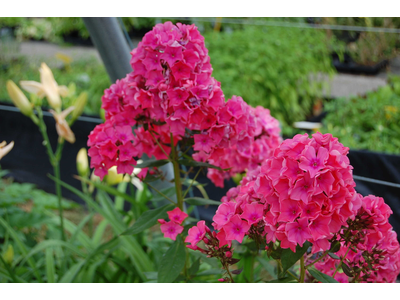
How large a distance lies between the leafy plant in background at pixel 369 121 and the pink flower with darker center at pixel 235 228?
1671 mm

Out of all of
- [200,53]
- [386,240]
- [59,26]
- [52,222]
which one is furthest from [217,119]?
[59,26]

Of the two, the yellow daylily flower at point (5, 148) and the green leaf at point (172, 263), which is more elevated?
the yellow daylily flower at point (5, 148)

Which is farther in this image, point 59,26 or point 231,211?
point 59,26

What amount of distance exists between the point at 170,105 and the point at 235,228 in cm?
26

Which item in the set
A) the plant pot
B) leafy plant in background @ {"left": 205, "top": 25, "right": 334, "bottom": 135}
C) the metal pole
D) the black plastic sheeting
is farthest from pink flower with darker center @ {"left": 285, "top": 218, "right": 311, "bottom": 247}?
the plant pot

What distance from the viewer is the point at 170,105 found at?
2.39 feet

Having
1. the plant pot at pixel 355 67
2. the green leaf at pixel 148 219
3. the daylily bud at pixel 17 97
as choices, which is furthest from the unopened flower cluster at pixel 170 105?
the plant pot at pixel 355 67

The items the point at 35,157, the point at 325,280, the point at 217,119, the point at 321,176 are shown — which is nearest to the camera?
the point at 321,176

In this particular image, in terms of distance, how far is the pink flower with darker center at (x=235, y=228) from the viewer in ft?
1.98

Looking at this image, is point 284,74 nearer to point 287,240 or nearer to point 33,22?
point 287,240

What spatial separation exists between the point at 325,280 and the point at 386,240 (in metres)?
0.14

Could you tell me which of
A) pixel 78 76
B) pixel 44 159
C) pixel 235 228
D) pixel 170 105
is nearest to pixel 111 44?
pixel 170 105

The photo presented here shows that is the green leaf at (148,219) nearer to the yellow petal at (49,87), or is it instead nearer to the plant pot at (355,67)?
the yellow petal at (49,87)

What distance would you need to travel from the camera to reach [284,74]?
319 centimetres
